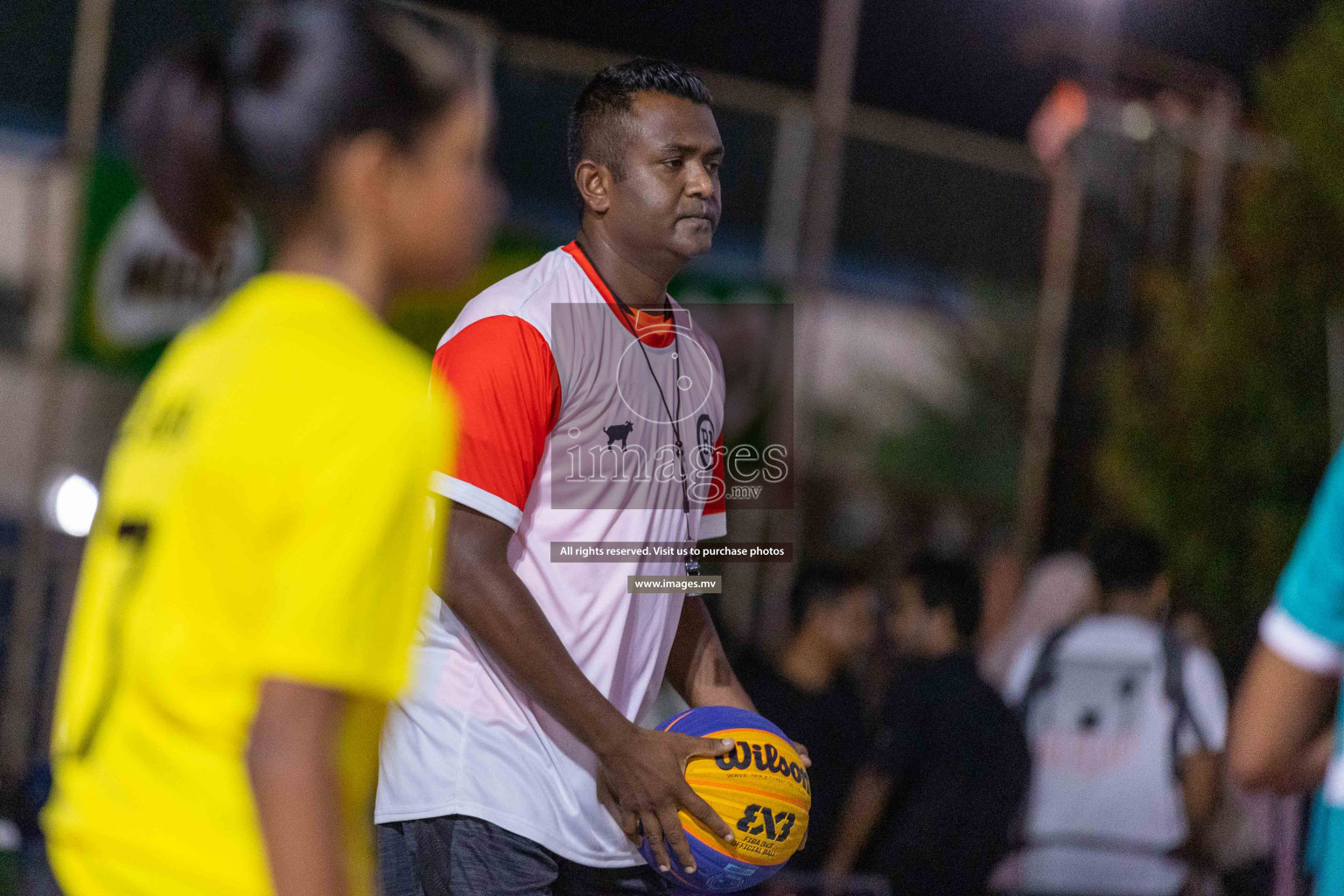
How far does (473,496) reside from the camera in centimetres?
270

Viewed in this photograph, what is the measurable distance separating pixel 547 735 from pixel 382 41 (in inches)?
60.9

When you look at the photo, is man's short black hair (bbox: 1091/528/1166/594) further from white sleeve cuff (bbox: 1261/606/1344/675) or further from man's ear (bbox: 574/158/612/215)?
white sleeve cuff (bbox: 1261/606/1344/675)

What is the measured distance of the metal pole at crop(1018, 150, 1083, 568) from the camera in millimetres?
11891

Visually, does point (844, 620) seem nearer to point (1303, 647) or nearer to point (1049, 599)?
point (1049, 599)

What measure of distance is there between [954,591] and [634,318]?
343 centimetres

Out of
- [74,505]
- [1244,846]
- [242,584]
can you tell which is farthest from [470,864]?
[74,505]

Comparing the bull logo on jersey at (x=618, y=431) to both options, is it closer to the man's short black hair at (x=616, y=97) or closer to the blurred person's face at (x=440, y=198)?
the man's short black hair at (x=616, y=97)

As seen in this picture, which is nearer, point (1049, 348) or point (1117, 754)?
→ point (1117, 754)

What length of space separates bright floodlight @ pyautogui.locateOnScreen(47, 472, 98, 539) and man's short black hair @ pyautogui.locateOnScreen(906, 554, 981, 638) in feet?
12.4

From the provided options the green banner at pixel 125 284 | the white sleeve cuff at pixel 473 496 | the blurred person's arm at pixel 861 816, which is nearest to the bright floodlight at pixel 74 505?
the green banner at pixel 125 284

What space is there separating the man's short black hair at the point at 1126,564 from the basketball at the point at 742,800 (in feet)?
11.3

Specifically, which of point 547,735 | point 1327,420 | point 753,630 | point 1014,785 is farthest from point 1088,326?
point 547,735

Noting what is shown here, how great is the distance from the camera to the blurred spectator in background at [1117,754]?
18.8ft

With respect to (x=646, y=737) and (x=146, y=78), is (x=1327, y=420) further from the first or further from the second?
(x=146, y=78)
